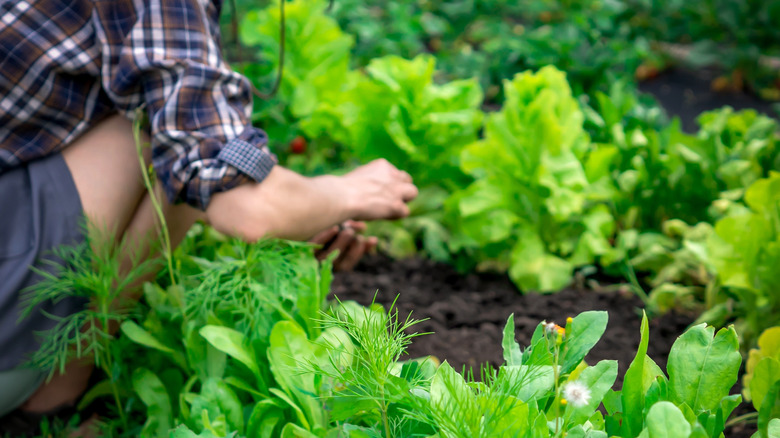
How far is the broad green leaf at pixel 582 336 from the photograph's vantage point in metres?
0.89

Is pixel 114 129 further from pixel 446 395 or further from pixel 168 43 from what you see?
pixel 446 395

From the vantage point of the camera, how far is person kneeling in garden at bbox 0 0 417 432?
3.93 feet

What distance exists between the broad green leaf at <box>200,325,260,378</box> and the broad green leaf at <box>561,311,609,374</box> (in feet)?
1.69

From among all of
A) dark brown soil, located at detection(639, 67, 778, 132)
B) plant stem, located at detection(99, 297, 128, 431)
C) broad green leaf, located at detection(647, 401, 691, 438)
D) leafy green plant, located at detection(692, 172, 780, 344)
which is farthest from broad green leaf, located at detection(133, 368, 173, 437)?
dark brown soil, located at detection(639, 67, 778, 132)

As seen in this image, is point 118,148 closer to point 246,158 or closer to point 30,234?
point 30,234

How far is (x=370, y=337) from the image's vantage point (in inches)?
33.1

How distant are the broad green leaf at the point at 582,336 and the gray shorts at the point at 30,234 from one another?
0.95m

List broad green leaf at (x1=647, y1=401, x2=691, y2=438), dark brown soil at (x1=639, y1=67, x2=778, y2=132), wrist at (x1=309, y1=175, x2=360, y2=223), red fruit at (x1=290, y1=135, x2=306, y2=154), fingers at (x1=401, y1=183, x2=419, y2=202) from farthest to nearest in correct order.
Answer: dark brown soil at (x1=639, y1=67, x2=778, y2=132)
red fruit at (x1=290, y1=135, x2=306, y2=154)
fingers at (x1=401, y1=183, x2=419, y2=202)
wrist at (x1=309, y1=175, x2=360, y2=223)
broad green leaf at (x1=647, y1=401, x2=691, y2=438)

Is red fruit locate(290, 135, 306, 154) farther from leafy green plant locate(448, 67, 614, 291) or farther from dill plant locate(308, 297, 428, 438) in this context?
dill plant locate(308, 297, 428, 438)

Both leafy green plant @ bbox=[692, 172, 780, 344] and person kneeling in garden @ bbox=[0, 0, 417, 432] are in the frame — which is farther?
leafy green plant @ bbox=[692, 172, 780, 344]

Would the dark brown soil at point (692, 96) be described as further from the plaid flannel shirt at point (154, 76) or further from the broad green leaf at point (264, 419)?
the broad green leaf at point (264, 419)

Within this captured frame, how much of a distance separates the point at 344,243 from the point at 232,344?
0.63 metres

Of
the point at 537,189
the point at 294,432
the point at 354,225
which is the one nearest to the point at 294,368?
the point at 294,432

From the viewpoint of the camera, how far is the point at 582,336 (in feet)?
2.96
